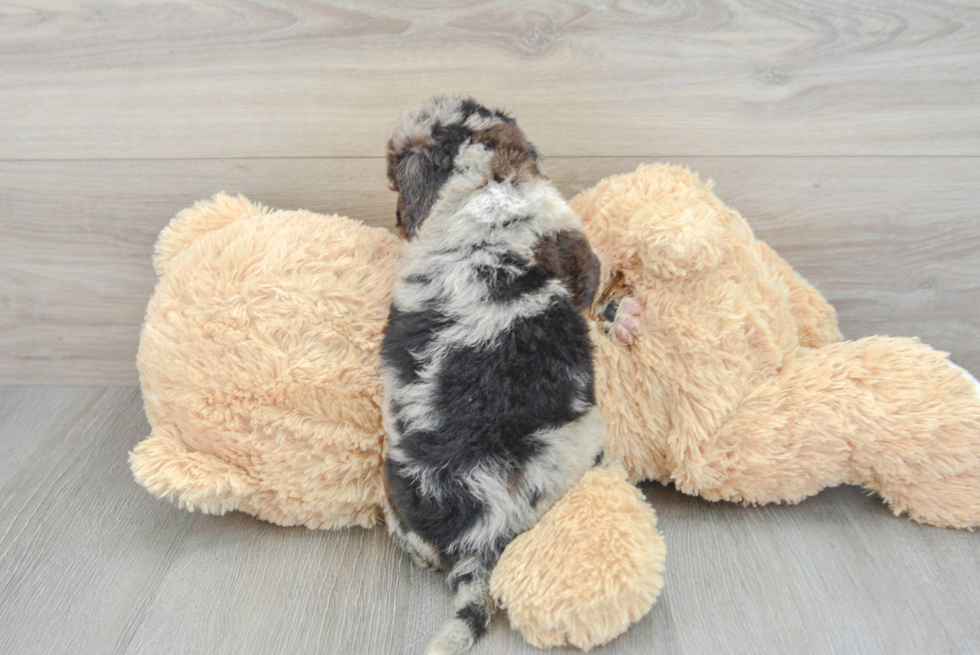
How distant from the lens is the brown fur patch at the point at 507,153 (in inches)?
32.2

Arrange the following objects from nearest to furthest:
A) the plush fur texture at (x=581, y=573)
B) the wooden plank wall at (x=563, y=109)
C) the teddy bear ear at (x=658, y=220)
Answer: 1. the plush fur texture at (x=581, y=573)
2. the teddy bear ear at (x=658, y=220)
3. the wooden plank wall at (x=563, y=109)

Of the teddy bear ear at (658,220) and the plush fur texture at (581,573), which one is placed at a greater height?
the teddy bear ear at (658,220)

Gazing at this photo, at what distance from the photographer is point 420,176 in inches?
32.4

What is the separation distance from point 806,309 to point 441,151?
0.61 metres

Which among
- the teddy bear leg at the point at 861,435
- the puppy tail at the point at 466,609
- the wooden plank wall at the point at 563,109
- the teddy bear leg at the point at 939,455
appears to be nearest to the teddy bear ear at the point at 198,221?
the wooden plank wall at the point at 563,109

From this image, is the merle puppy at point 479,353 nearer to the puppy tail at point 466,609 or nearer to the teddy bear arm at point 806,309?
the puppy tail at point 466,609

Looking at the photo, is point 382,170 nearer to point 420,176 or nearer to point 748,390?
point 420,176

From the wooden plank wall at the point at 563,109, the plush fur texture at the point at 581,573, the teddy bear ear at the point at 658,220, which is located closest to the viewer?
the plush fur texture at the point at 581,573

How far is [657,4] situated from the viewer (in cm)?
101

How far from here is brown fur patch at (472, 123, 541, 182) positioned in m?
0.82

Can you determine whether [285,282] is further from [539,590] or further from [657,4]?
[657,4]

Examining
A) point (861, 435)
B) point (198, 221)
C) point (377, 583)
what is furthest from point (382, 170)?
point (861, 435)

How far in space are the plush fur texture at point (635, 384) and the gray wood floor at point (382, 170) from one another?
90mm

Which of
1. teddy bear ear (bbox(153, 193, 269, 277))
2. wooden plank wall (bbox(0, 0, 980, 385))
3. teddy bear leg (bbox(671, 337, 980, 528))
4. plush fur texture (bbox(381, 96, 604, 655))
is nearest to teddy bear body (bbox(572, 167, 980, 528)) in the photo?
teddy bear leg (bbox(671, 337, 980, 528))
